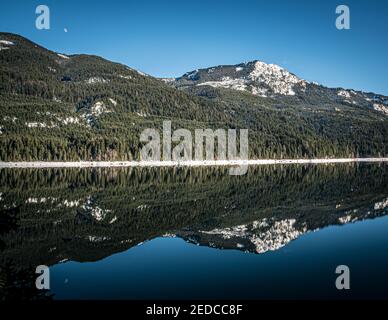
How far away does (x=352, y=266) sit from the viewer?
29.2m

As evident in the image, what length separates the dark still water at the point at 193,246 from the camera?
78.6ft

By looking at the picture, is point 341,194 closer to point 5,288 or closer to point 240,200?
point 240,200

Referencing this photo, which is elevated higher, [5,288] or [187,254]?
[5,288]

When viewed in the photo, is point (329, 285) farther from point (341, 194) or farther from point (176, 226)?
point (341, 194)

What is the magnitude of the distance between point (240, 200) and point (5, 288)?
49.3 meters

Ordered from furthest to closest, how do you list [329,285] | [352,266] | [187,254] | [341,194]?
1. [341,194]
2. [187,254]
3. [352,266]
4. [329,285]

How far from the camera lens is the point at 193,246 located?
116 feet

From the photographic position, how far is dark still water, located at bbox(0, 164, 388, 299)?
78.6 feet

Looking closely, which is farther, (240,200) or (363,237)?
(240,200)
